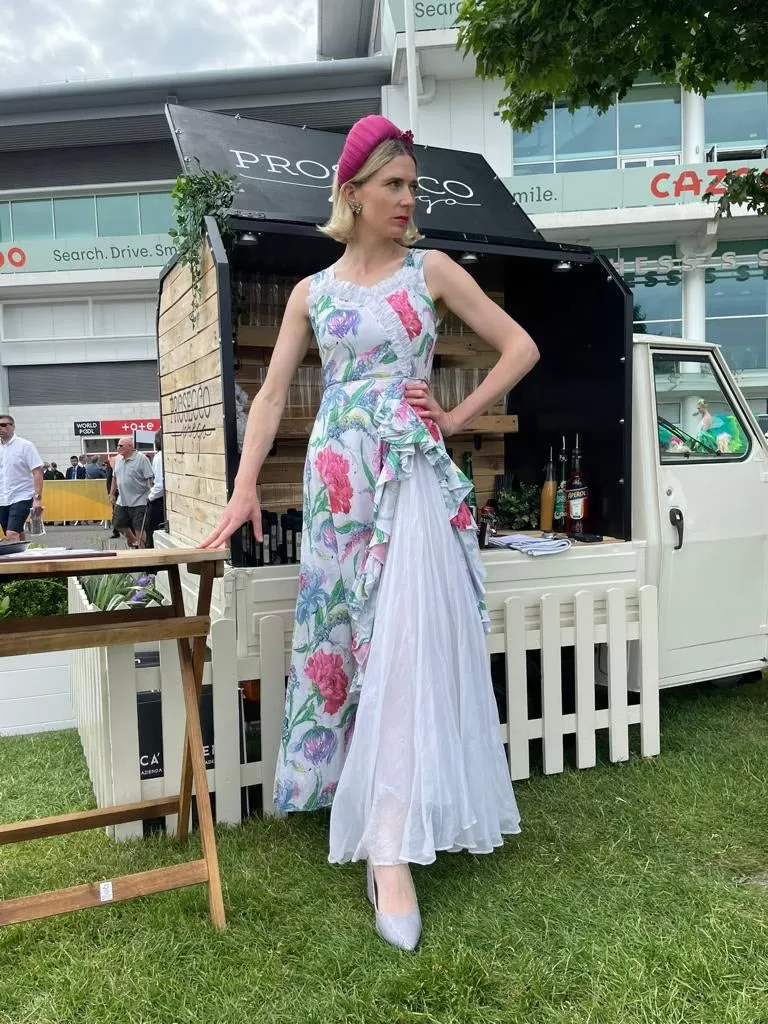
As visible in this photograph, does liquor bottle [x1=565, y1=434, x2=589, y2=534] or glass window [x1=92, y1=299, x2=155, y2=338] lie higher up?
glass window [x1=92, y1=299, x2=155, y2=338]

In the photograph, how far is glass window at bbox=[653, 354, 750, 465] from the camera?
3.61 metres

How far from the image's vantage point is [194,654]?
7.52ft

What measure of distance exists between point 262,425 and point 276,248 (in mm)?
1526

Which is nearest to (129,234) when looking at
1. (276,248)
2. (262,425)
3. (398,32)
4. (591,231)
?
→ (398,32)

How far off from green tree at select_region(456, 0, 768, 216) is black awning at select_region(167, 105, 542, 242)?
0.52 m

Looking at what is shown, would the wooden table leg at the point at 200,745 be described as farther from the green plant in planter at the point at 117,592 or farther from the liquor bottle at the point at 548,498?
the liquor bottle at the point at 548,498

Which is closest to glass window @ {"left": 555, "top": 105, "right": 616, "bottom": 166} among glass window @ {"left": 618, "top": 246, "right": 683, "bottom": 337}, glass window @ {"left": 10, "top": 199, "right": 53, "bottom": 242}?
glass window @ {"left": 618, "top": 246, "right": 683, "bottom": 337}

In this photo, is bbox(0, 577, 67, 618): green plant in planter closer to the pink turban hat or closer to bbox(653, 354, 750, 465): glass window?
the pink turban hat

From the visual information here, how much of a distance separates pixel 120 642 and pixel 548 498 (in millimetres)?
2587

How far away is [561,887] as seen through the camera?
7.27 feet

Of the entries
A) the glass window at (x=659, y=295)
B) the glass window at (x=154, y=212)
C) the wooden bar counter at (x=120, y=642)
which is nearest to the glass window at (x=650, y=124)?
the glass window at (x=659, y=295)

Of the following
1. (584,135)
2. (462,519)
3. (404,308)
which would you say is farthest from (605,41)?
(584,135)

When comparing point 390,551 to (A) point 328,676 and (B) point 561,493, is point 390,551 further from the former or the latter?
(B) point 561,493

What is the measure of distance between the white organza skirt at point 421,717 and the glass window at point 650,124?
55.5 feet
